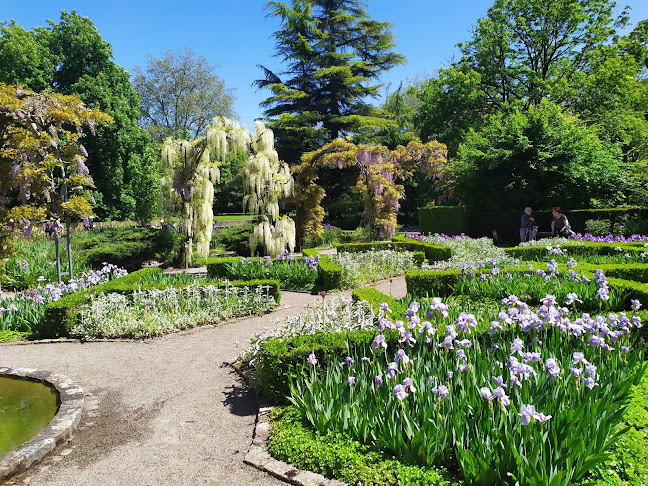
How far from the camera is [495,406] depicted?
109 inches

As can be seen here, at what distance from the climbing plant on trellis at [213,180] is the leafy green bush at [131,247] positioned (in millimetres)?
1430

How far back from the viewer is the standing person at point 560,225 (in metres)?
13.2

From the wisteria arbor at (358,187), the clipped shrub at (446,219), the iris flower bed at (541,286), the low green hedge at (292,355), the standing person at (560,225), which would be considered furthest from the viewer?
the clipped shrub at (446,219)

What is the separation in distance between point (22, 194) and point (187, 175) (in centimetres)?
413

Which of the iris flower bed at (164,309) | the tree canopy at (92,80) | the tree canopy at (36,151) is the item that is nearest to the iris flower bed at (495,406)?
the iris flower bed at (164,309)

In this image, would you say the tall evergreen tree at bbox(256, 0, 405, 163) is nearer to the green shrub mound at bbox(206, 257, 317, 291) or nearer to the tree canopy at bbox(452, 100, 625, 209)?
→ the tree canopy at bbox(452, 100, 625, 209)

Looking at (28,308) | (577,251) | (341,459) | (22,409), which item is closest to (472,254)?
(577,251)

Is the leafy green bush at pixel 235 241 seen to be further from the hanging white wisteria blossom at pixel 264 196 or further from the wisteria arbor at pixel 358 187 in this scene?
the hanging white wisteria blossom at pixel 264 196

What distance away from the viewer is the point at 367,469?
9.04 feet

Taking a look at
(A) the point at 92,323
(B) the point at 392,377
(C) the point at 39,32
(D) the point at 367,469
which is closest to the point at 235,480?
(D) the point at 367,469

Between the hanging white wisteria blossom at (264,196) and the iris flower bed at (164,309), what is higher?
the hanging white wisteria blossom at (264,196)

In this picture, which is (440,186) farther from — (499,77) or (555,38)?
(555,38)

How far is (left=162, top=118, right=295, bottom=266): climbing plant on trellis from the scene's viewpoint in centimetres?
1119

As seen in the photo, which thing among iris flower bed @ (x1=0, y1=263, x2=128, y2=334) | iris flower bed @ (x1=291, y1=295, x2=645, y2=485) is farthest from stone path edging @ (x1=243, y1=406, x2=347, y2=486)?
→ iris flower bed @ (x1=0, y1=263, x2=128, y2=334)
